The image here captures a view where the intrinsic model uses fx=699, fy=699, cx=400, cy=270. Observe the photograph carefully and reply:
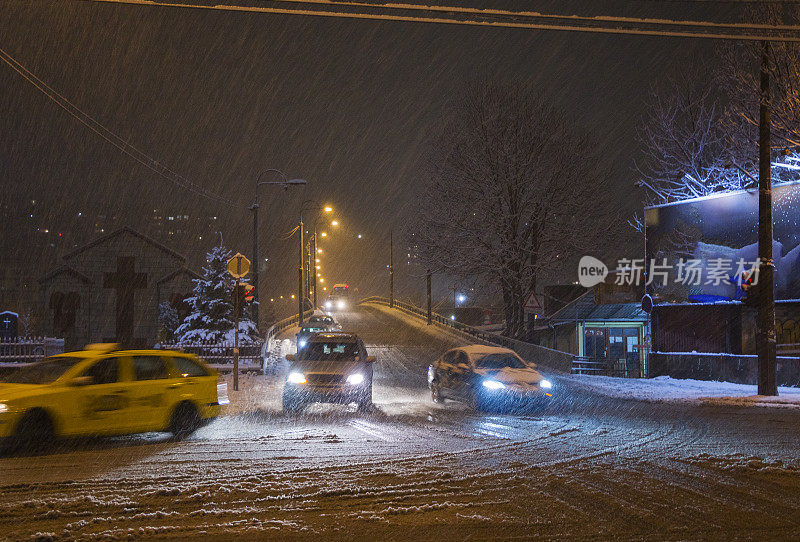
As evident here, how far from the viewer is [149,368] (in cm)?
1211

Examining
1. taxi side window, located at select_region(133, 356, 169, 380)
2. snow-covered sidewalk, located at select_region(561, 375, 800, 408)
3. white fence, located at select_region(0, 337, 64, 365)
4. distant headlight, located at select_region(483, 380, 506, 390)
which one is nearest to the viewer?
taxi side window, located at select_region(133, 356, 169, 380)

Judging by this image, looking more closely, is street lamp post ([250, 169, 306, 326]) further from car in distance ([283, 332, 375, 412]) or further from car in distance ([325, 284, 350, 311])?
car in distance ([325, 284, 350, 311])

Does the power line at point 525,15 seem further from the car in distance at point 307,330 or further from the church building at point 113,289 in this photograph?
the church building at point 113,289

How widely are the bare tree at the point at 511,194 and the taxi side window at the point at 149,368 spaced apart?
25.9 metres

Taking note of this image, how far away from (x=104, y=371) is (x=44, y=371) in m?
0.90

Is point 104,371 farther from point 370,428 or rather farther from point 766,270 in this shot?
point 766,270

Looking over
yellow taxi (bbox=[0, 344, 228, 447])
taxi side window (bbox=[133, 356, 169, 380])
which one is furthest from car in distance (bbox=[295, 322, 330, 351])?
taxi side window (bbox=[133, 356, 169, 380])

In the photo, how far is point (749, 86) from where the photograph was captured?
68.8 feet

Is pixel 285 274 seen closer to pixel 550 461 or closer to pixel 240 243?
pixel 240 243

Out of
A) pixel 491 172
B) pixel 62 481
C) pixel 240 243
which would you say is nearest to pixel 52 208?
pixel 240 243

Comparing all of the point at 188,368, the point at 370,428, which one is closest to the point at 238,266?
the point at 188,368

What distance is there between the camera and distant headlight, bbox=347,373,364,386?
52.0 feet

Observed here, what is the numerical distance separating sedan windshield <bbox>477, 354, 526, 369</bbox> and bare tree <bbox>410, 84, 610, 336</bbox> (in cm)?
1928

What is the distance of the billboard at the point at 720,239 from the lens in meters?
23.5
